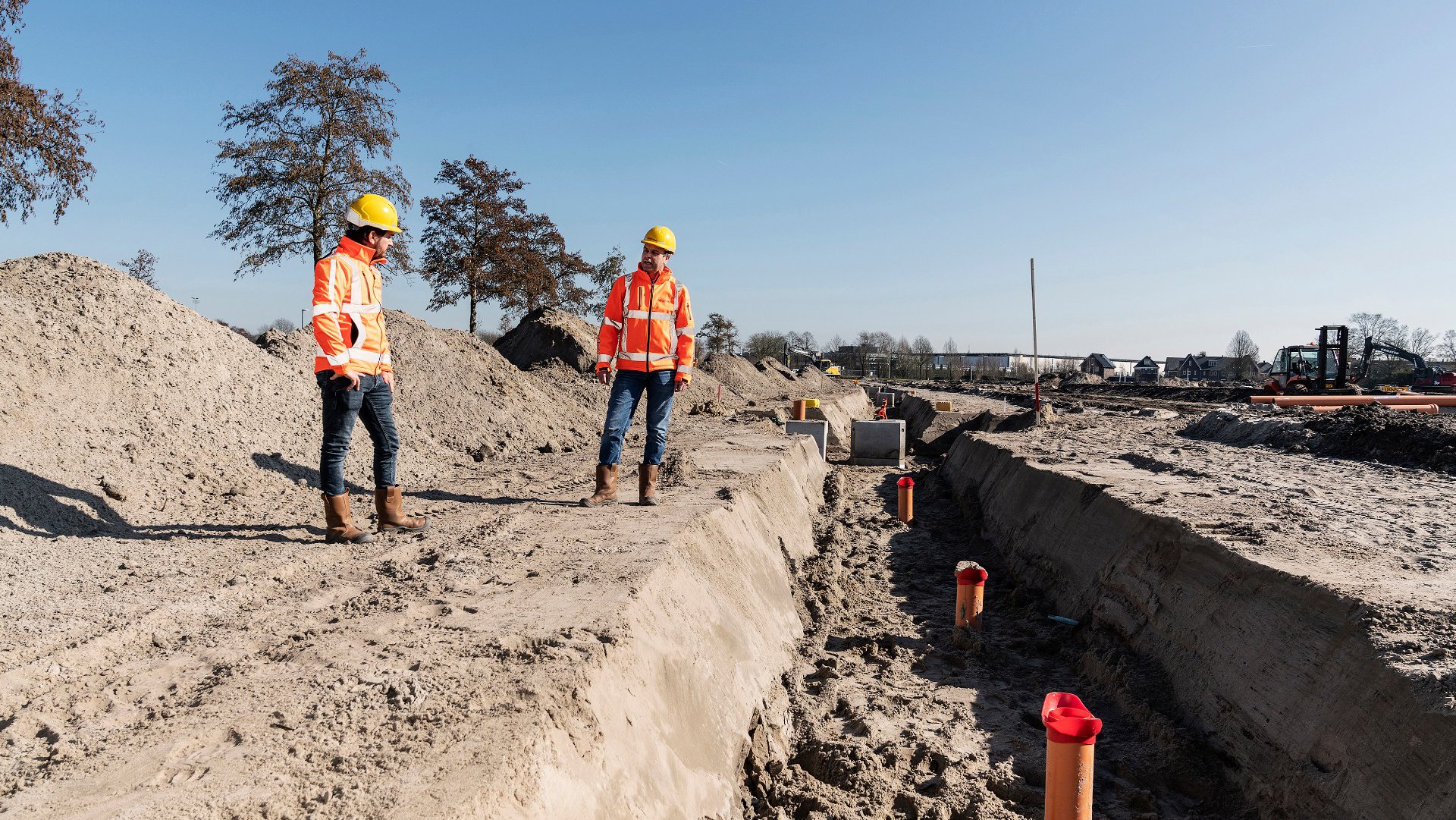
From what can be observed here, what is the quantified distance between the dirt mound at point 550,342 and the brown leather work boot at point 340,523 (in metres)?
12.9

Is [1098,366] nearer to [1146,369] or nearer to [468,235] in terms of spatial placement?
[1146,369]

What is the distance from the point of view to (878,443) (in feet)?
50.7

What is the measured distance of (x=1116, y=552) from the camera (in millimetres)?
6309

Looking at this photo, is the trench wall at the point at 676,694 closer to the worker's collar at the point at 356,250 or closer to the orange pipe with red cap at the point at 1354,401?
the worker's collar at the point at 356,250

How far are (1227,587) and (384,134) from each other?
799 inches

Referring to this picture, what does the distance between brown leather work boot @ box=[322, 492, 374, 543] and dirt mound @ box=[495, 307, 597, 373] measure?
1290 cm

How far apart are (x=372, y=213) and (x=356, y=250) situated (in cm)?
26

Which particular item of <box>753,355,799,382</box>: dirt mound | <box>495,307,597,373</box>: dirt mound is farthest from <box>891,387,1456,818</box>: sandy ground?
<box>753,355,799,382</box>: dirt mound

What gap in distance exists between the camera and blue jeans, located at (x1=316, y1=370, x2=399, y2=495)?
523cm

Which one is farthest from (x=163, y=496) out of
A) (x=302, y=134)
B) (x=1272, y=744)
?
(x=302, y=134)

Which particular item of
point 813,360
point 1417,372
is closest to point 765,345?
point 813,360

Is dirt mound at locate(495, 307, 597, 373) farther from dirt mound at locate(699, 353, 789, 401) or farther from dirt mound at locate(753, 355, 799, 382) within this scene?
dirt mound at locate(753, 355, 799, 382)

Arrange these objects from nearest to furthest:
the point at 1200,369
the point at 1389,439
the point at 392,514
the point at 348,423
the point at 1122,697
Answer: the point at 1122,697 → the point at 348,423 → the point at 392,514 → the point at 1389,439 → the point at 1200,369

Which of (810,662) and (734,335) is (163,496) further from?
(734,335)
